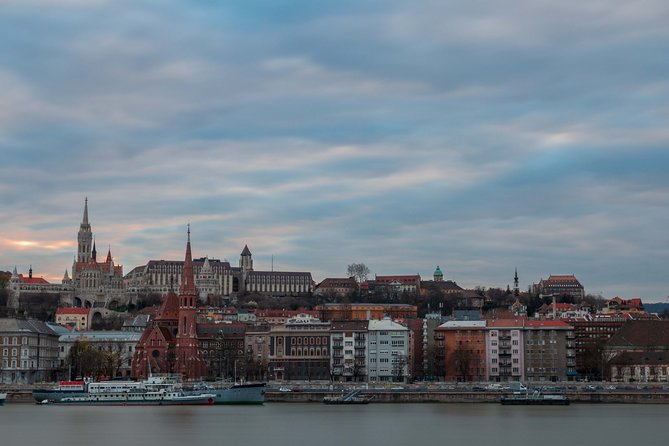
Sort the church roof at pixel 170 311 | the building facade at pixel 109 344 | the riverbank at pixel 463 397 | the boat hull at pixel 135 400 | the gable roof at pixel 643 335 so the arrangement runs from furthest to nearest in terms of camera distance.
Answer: the building facade at pixel 109 344 < the church roof at pixel 170 311 < the gable roof at pixel 643 335 < the boat hull at pixel 135 400 < the riverbank at pixel 463 397

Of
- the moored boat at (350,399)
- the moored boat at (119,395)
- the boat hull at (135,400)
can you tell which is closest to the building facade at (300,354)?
the moored boat at (350,399)

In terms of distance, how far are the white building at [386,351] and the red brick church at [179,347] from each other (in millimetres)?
17935

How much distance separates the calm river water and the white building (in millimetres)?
35971

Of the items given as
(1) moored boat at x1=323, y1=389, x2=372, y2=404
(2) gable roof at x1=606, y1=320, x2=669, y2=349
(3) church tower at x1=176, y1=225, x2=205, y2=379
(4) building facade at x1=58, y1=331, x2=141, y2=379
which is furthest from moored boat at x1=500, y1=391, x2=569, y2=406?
(4) building facade at x1=58, y1=331, x2=141, y2=379

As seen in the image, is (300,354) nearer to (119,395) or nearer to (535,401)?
(119,395)

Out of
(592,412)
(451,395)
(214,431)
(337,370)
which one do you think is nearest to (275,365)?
(337,370)

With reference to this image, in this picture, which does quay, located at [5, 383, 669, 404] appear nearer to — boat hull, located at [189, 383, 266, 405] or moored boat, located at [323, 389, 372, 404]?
moored boat, located at [323, 389, 372, 404]

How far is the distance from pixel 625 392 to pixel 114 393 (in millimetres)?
41529

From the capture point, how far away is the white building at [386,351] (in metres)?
135

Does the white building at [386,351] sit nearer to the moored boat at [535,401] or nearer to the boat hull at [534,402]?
the moored boat at [535,401]

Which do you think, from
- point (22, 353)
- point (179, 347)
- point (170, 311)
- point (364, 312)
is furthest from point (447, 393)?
point (364, 312)

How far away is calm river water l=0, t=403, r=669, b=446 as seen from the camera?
6512 centimetres

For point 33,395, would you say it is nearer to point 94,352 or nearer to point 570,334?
point 94,352

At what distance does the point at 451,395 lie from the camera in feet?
339
